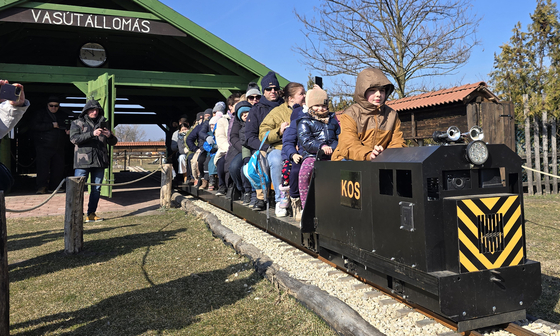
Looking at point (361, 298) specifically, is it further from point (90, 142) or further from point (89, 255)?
point (90, 142)

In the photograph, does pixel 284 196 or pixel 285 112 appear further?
pixel 285 112

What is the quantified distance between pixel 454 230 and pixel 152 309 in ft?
7.64

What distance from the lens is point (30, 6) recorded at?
9508mm

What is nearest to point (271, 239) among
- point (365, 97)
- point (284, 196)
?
point (284, 196)

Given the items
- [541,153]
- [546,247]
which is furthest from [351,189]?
[541,153]

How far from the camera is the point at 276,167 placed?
5395mm

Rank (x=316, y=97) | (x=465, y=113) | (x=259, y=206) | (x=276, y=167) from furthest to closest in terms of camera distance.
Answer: (x=465, y=113), (x=259, y=206), (x=276, y=167), (x=316, y=97)

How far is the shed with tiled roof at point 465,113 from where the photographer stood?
28.3 ft

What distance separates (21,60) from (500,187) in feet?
52.8

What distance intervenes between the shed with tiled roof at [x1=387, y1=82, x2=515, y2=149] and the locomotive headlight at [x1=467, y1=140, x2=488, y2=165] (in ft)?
20.1

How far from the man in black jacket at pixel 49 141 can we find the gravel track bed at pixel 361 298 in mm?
9467

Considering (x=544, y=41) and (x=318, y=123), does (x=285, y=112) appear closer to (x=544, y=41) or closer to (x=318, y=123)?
(x=318, y=123)

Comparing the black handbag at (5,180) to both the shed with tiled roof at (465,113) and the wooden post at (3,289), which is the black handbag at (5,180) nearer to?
the wooden post at (3,289)

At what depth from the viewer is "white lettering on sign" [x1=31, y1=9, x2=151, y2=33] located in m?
9.59
